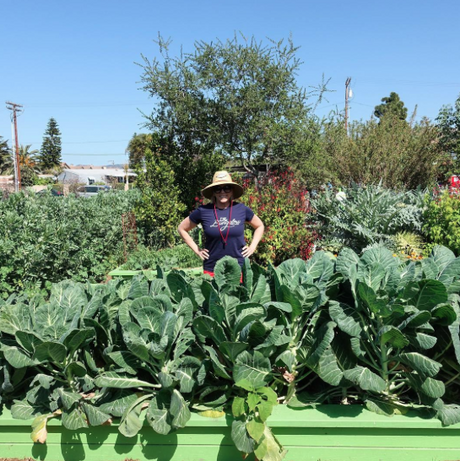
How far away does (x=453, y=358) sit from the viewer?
2338 millimetres

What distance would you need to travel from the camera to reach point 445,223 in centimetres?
680

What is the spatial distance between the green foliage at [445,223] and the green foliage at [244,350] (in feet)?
14.5

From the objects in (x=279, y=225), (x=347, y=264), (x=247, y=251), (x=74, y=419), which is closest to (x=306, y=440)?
(x=347, y=264)

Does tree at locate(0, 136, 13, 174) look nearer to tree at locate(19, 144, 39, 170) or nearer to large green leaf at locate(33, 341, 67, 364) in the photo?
tree at locate(19, 144, 39, 170)

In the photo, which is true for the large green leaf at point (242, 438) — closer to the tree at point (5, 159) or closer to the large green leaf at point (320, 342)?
the large green leaf at point (320, 342)

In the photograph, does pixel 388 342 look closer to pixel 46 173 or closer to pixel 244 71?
pixel 244 71

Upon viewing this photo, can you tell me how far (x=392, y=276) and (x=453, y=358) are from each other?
0.57 m

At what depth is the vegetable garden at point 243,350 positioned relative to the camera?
7.07 ft

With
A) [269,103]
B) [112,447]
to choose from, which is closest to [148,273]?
[112,447]

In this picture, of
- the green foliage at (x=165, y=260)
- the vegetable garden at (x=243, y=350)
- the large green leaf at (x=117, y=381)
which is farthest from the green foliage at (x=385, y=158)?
the large green leaf at (x=117, y=381)

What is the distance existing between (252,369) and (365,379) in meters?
0.59

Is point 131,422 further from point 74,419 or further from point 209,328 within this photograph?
point 209,328

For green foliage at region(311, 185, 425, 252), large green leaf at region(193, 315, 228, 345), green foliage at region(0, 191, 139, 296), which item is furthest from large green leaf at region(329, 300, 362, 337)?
green foliage at region(311, 185, 425, 252)

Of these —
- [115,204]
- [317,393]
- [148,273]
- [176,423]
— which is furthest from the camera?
[115,204]
